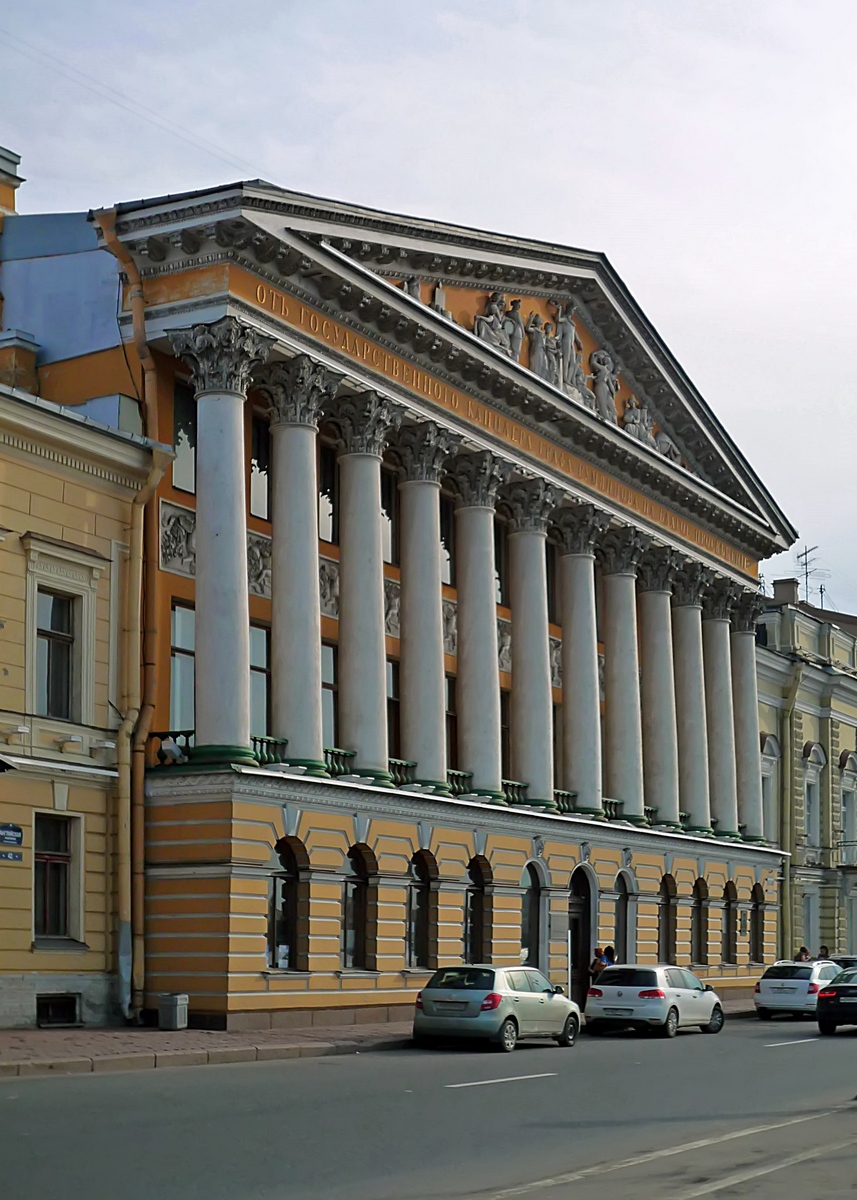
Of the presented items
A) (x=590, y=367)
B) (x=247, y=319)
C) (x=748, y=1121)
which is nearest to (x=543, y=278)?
(x=590, y=367)

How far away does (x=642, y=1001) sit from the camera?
3100cm

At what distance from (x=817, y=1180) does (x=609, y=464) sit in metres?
32.1

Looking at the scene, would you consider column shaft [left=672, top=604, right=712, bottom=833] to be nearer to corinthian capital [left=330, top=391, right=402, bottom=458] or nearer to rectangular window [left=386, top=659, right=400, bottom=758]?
rectangular window [left=386, top=659, right=400, bottom=758]

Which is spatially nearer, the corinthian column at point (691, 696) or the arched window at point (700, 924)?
the arched window at point (700, 924)

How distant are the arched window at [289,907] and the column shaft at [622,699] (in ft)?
46.3

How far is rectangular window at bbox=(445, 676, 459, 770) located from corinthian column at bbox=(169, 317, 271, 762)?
29.3 ft

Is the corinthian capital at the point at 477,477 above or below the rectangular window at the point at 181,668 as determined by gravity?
above

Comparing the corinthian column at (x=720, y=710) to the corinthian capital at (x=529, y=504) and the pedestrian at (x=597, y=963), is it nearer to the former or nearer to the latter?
the pedestrian at (x=597, y=963)

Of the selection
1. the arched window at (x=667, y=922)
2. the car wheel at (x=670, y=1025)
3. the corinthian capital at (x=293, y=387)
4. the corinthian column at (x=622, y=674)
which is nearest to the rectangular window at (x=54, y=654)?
the corinthian capital at (x=293, y=387)

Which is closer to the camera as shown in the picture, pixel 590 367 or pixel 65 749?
pixel 65 749

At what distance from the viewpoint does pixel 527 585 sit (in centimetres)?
3897

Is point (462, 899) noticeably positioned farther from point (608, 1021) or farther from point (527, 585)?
point (527, 585)

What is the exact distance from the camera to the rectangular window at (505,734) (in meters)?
39.8

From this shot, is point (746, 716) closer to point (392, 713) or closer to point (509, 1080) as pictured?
point (392, 713)
